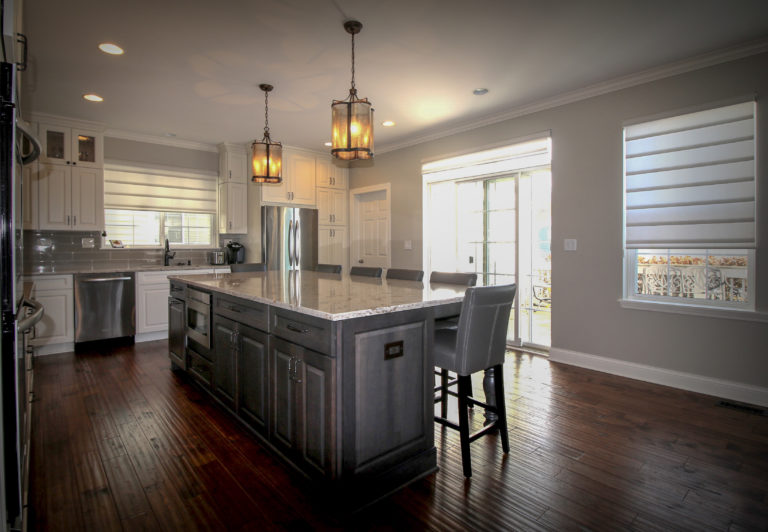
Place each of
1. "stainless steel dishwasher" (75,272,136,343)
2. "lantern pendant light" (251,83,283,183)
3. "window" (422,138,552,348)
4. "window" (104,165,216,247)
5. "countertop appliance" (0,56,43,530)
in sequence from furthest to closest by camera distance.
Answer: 1. "window" (104,165,216,247)
2. "window" (422,138,552,348)
3. "stainless steel dishwasher" (75,272,136,343)
4. "lantern pendant light" (251,83,283,183)
5. "countertop appliance" (0,56,43,530)

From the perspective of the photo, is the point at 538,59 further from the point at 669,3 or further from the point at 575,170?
the point at 575,170

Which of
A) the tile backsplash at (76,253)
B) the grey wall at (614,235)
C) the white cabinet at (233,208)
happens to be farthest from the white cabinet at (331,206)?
the grey wall at (614,235)

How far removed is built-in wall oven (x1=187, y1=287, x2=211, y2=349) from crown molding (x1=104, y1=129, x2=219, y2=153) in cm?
310

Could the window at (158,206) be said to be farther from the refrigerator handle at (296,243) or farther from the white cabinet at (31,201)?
the refrigerator handle at (296,243)

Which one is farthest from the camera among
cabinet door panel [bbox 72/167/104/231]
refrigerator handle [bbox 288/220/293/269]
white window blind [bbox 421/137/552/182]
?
refrigerator handle [bbox 288/220/293/269]

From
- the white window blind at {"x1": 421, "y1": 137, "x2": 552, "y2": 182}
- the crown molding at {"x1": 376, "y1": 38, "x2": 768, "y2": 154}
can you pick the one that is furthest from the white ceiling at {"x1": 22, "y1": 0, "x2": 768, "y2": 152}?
the white window blind at {"x1": 421, "y1": 137, "x2": 552, "y2": 182}

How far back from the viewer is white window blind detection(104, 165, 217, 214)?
503 centimetres

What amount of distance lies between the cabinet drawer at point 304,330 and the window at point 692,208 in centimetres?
303

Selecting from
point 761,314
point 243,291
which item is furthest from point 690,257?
point 243,291

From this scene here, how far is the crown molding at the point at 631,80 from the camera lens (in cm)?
292

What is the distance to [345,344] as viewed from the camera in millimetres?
1646

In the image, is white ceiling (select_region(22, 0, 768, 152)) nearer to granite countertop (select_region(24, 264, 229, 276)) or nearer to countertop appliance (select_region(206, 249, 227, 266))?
granite countertop (select_region(24, 264, 229, 276))

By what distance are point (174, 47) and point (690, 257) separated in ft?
14.1

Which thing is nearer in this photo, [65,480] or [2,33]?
[2,33]
